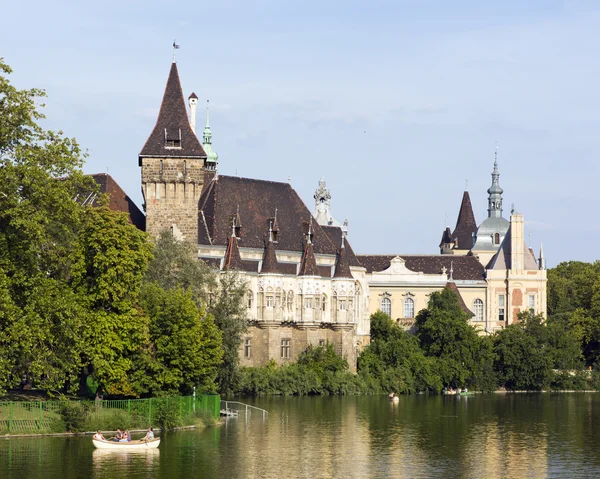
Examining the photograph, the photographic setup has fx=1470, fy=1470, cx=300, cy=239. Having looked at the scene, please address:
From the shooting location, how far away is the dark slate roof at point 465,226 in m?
182

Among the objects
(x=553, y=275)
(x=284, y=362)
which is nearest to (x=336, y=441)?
(x=284, y=362)

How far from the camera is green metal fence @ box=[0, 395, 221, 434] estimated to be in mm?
71688

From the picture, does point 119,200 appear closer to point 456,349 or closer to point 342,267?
point 342,267

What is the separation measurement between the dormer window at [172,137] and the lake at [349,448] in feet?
87.7

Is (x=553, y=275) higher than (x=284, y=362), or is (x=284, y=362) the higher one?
(x=553, y=275)

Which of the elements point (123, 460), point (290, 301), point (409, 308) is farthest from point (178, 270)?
point (409, 308)

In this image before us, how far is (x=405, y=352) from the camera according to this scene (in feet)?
400

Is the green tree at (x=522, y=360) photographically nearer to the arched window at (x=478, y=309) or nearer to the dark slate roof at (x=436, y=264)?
the arched window at (x=478, y=309)

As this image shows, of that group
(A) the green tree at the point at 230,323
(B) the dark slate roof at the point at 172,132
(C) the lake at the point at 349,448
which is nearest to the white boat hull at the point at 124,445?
(C) the lake at the point at 349,448

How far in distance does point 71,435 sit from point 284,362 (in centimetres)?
4841

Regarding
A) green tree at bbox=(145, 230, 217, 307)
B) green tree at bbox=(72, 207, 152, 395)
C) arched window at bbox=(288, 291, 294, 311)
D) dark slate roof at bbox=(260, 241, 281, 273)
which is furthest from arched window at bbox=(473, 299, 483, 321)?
green tree at bbox=(72, 207, 152, 395)

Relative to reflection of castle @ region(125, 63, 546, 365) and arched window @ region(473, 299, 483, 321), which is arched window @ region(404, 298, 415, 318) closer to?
arched window @ region(473, 299, 483, 321)

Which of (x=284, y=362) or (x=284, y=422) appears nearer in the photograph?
(x=284, y=422)

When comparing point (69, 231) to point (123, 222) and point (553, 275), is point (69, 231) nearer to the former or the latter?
point (123, 222)
